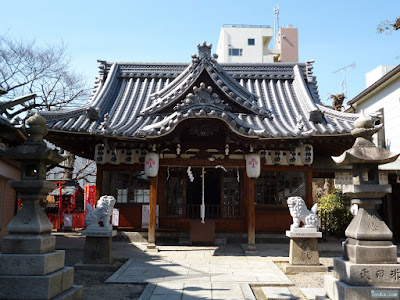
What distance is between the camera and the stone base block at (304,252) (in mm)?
9586

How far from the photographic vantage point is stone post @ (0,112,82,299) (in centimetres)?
562

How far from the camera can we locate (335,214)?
16.2 metres

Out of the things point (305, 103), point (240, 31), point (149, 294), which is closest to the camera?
point (149, 294)

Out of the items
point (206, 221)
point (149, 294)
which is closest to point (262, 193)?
point (206, 221)

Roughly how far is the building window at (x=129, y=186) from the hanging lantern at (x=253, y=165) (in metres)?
4.32

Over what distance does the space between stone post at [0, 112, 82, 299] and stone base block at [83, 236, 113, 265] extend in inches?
122

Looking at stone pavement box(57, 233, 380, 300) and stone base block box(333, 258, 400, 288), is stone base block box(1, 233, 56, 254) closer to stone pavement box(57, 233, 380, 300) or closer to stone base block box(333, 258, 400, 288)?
stone pavement box(57, 233, 380, 300)

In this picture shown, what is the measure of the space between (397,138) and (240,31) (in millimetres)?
44223

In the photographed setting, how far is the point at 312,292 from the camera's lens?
7352mm

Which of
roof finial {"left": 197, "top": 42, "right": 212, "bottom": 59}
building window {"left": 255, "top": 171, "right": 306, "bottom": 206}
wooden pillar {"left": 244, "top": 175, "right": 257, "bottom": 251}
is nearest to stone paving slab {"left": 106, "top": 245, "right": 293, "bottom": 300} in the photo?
wooden pillar {"left": 244, "top": 175, "right": 257, "bottom": 251}

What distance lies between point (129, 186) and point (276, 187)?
6.03m

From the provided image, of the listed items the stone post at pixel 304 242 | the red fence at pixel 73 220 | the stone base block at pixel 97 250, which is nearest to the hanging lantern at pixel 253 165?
the stone post at pixel 304 242

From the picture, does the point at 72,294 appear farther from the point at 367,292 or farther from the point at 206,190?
the point at 206,190

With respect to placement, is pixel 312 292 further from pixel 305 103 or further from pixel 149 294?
pixel 305 103
